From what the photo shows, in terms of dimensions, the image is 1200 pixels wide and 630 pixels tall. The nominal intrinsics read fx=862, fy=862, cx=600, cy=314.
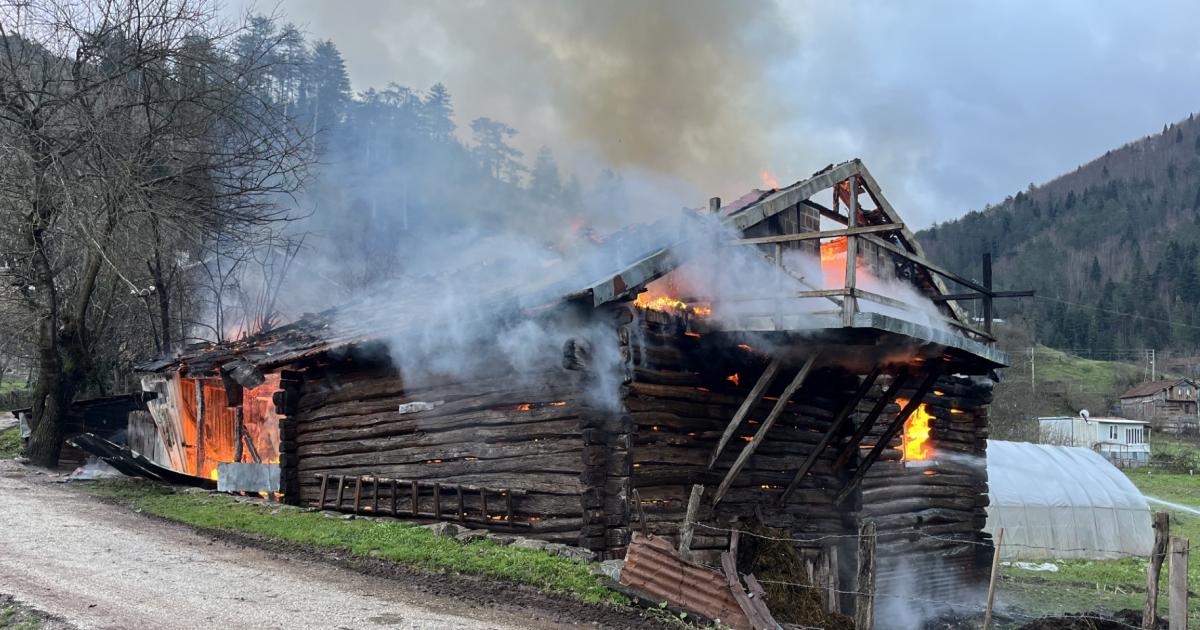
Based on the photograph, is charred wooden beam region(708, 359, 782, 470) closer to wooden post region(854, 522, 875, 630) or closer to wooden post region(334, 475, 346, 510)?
wooden post region(854, 522, 875, 630)

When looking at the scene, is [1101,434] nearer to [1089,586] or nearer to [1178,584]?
[1089,586]

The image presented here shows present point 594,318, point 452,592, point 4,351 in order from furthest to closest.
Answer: point 4,351 → point 594,318 → point 452,592

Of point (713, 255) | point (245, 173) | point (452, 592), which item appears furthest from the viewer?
point (245, 173)

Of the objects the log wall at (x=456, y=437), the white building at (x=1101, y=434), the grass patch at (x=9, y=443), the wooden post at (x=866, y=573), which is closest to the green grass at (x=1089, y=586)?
the wooden post at (x=866, y=573)

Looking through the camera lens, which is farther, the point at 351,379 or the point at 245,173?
the point at 245,173

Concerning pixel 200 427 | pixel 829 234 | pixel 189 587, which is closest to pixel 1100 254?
pixel 200 427

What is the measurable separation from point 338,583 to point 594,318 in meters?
4.17

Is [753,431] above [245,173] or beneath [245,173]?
beneath

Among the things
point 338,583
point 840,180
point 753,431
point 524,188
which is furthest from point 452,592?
point 524,188

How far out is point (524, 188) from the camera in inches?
1517

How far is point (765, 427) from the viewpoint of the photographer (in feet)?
36.8

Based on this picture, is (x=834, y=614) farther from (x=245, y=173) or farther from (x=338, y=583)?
(x=245, y=173)

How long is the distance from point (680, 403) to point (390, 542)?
4.14 meters

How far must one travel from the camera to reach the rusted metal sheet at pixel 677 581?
29.0ft
